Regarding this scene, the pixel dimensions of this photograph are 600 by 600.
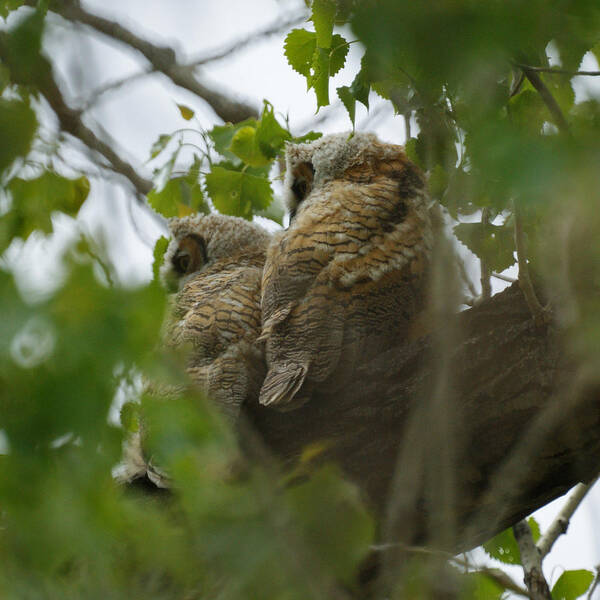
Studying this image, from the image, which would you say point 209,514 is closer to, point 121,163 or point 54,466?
point 54,466

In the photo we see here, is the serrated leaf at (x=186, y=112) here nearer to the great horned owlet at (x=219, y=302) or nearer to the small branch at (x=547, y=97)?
the great horned owlet at (x=219, y=302)

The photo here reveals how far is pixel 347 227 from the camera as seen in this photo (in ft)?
7.42

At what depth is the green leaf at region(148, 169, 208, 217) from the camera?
10.1ft

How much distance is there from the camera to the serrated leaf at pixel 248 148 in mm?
2896

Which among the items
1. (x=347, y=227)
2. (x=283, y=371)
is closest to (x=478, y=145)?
(x=283, y=371)

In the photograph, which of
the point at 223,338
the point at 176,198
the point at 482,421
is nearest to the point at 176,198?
the point at 176,198

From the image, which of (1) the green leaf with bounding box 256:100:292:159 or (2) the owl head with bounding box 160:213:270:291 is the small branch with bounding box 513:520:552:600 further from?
(1) the green leaf with bounding box 256:100:292:159

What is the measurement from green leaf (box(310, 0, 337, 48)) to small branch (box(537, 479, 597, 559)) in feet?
6.33

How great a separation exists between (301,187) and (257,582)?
2.11 m

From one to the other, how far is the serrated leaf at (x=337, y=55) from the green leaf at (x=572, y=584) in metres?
1.76

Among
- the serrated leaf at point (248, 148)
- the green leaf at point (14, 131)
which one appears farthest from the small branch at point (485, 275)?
the green leaf at point (14, 131)

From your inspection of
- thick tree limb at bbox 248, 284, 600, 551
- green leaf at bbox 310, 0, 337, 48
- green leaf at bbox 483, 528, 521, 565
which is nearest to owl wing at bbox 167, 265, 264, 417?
thick tree limb at bbox 248, 284, 600, 551

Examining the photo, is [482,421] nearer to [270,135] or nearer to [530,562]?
[530,562]

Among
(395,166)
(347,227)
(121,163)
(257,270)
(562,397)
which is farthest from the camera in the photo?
(121,163)
